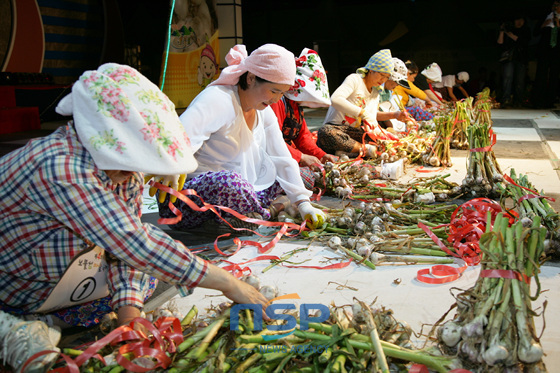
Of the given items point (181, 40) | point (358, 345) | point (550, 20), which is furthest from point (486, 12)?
point (358, 345)

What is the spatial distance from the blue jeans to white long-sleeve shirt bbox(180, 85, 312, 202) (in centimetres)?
933

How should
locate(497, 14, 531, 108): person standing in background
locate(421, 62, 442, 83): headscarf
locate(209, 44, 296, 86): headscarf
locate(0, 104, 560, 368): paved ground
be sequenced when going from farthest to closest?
locate(497, 14, 531, 108): person standing in background < locate(421, 62, 442, 83): headscarf < locate(209, 44, 296, 86): headscarf < locate(0, 104, 560, 368): paved ground

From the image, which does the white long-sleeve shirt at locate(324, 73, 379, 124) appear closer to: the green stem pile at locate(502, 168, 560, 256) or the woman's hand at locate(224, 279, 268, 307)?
the green stem pile at locate(502, 168, 560, 256)

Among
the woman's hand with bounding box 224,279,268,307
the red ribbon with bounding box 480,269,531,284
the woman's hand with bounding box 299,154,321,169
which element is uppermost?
the red ribbon with bounding box 480,269,531,284

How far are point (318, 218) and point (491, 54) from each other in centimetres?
1167

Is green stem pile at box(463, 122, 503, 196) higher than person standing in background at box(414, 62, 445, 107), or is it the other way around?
person standing in background at box(414, 62, 445, 107)

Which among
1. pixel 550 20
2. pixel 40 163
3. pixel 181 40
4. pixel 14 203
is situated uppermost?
pixel 550 20

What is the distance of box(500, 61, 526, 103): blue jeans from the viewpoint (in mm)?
10727

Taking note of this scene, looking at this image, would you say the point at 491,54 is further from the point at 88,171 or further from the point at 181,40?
the point at 88,171

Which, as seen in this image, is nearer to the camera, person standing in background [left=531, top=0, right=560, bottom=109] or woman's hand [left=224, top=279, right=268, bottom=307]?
woman's hand [left=224, top=279, right=268, bottom=307]

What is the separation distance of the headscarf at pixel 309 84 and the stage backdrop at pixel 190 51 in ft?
9.09

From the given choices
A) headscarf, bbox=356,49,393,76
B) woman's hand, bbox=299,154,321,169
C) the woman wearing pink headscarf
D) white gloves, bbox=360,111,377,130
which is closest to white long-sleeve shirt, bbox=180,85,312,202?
the woman wearing pink headscarf

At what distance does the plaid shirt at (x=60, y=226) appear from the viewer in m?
1.36

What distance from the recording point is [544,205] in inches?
96.2
